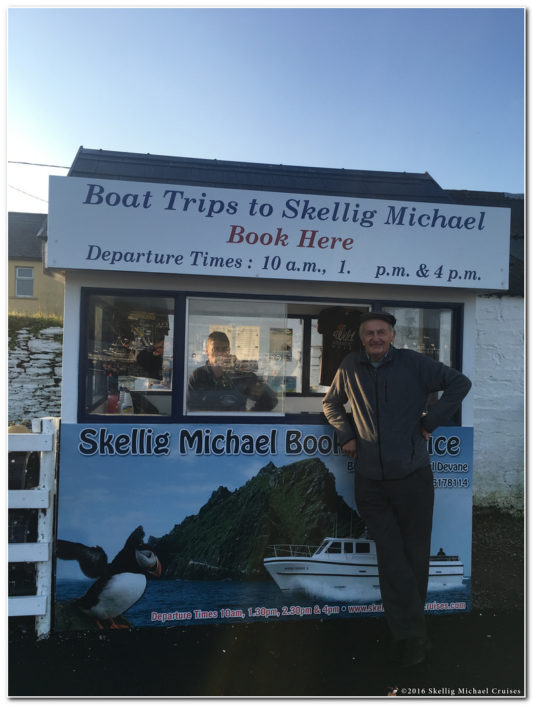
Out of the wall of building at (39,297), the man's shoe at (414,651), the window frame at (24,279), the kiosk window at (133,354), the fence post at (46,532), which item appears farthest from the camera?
the window frame at (24,279)

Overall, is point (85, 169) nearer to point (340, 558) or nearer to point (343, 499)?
point (343, 499)

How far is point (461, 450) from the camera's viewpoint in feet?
12.2

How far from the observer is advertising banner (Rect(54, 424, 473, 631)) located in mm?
3332

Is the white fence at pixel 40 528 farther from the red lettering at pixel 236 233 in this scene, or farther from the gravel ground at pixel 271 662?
the red lettering at pixel 236 233

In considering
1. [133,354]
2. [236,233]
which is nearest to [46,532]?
[133,354]

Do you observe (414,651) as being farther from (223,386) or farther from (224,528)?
(223,386)

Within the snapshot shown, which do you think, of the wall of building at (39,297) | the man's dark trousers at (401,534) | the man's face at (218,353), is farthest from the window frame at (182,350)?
the wall of building at (39,297)

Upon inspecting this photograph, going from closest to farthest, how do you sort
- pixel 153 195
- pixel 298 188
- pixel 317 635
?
pixel 153 195 < pixel 317 635 < pixel 298 188

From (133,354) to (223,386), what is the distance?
28.1 inches

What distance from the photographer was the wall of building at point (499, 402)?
19.6 feet

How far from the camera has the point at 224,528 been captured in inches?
136

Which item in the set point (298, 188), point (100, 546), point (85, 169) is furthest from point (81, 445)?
point (298, 188)

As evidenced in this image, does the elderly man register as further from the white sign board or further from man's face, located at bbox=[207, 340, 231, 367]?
man's face, located at bbox=[207, 340, 231, 367]

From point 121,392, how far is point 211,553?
4.37ft
